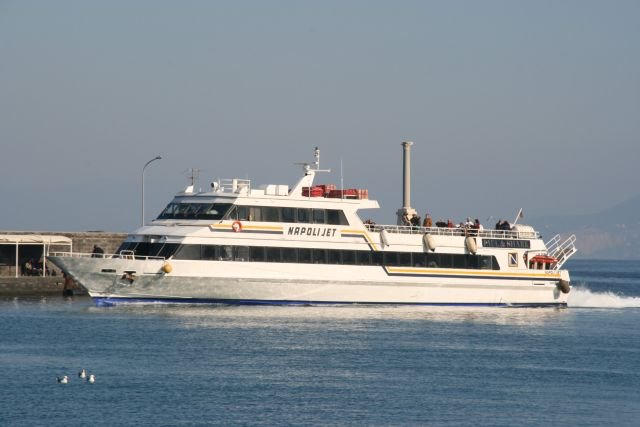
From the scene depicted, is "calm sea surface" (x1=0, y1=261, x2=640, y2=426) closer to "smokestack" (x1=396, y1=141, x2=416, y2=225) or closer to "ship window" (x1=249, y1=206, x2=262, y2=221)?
"ship window" (x1=249, y1=206, x2=262, y2=221)

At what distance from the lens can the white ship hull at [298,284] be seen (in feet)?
150

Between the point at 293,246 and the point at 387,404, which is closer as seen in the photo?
the point at 387,404

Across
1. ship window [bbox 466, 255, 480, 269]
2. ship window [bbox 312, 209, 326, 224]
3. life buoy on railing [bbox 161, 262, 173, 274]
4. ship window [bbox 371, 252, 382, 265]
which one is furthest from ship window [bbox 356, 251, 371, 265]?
life buoy on railing [bbox 161, 262, 173, 274]

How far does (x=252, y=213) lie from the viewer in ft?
155

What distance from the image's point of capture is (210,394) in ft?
93.9

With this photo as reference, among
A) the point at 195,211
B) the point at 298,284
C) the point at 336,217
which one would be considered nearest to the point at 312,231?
the point at 336,217

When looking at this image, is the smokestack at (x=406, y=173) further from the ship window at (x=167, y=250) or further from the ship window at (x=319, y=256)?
the ship window at (x=167, y=250)

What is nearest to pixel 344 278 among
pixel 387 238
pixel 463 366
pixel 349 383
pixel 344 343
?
pixel 387 238

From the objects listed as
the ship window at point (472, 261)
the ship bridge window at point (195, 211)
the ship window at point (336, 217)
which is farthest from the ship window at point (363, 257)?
the ship bridge window at point (195, 211)

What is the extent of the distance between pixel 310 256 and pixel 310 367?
50.3ft

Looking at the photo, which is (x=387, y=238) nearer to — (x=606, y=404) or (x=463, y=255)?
(x=463, y=255)

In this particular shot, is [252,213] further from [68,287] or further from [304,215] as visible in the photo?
[68,287]

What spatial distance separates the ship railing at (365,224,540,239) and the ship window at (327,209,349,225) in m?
1.17

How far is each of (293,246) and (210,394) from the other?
63.7ft
